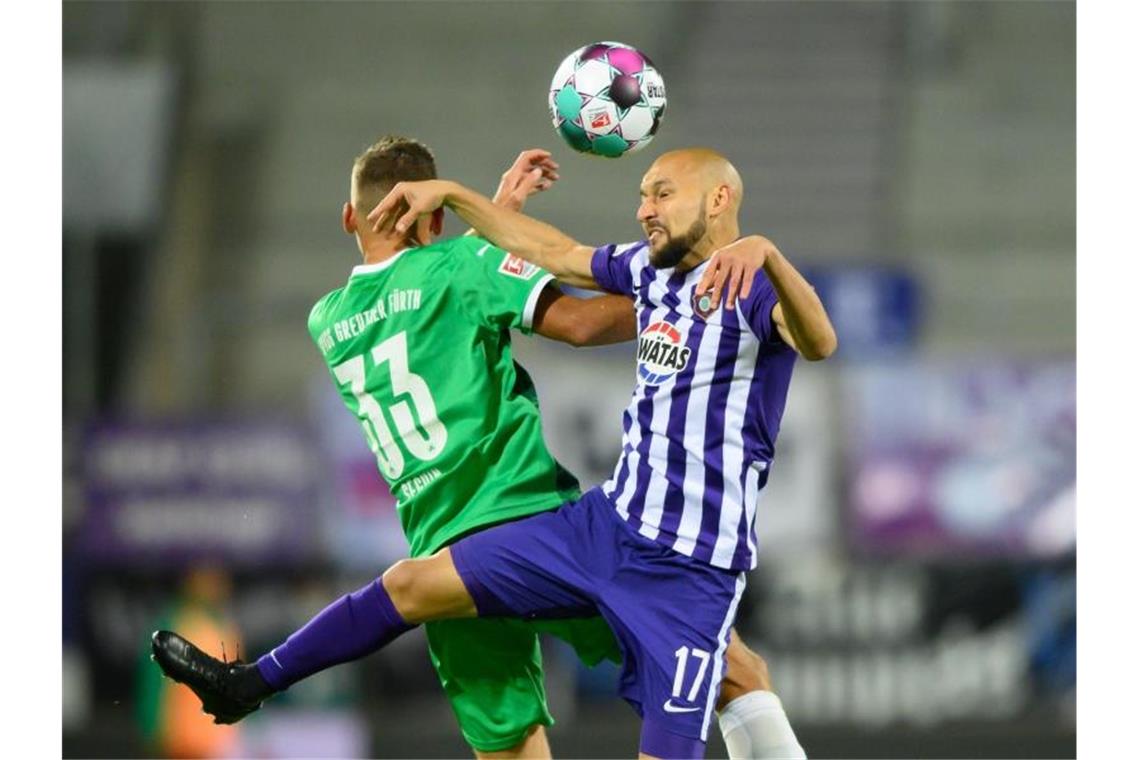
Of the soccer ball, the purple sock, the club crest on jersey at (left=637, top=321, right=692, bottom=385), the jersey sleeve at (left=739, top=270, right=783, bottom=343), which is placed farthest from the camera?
the soccer ball

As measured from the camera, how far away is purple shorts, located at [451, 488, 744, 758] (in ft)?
12.8

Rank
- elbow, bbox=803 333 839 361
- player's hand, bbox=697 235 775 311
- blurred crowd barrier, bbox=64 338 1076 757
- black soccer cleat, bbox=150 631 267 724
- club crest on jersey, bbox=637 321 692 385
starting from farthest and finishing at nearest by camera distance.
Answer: blurred crowd barrier, bbox=64 338 1076 757, black soccer cleat, bbox=150 631 267 724, club crest on jersey, bbox=637 321 692 385, elbow, bbox=803 333 839 361, player's hand, bbox=697 235 775 311

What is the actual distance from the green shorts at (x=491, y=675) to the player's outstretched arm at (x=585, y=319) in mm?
736

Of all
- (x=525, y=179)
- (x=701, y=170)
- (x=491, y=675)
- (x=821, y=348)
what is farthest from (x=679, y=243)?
(x=491, y=675)

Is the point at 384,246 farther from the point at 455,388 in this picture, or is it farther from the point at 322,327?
the point at 455,388

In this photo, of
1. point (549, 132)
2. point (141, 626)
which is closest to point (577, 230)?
point (549, 132)

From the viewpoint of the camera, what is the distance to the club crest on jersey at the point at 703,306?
3893 mm

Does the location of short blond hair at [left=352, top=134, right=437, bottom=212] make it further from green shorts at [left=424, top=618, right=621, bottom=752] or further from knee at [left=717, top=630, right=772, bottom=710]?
knee at [left=717, top=630, right=772, bottom=710]

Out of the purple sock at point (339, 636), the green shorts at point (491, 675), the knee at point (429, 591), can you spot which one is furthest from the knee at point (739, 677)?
the purple sock at point (339, 636)

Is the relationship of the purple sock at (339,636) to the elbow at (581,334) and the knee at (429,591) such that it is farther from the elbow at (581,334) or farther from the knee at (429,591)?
the elbow at (581,334)

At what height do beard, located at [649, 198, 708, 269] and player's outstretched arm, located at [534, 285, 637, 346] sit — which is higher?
beard, located at [649, 198, 708, 269]

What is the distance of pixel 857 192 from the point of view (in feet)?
39.6

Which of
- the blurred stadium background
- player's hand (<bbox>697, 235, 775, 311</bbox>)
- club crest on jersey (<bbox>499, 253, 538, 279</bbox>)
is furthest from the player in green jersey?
the blurred stadium background

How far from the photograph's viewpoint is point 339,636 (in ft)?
13.5
